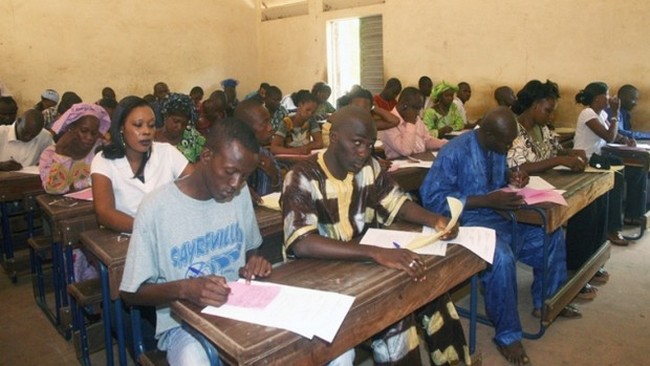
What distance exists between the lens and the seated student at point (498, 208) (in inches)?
109

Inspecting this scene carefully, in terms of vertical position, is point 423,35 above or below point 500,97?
above

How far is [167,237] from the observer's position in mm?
1804

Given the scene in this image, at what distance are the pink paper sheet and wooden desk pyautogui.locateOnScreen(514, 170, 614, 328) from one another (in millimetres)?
1794

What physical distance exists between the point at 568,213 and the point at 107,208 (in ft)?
8.51

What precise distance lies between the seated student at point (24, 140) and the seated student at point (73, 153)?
1.35 meters

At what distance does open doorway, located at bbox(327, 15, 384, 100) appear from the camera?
9.90m

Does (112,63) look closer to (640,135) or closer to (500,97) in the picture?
(500,97)

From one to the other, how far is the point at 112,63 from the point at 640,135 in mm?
8915

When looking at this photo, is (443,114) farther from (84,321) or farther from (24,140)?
(84,321)

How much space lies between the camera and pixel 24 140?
4543 mm

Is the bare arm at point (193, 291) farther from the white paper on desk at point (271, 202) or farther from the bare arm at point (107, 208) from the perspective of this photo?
the white paper on desk at point (271, 202)

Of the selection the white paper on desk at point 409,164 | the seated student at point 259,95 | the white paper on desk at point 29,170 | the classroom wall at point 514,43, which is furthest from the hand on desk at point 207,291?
the classroom wall at point 514,43

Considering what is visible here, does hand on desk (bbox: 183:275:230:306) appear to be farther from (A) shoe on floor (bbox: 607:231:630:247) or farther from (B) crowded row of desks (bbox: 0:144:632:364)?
(A) shoe on floor (bbox: 607:231:630:247)

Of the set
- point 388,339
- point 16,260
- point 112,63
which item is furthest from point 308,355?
point 112,63
